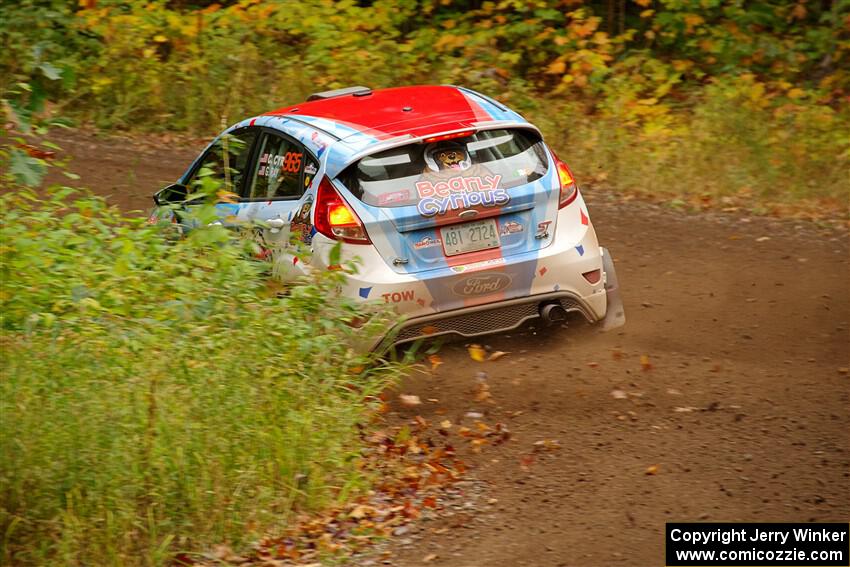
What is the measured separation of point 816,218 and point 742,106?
2706mm

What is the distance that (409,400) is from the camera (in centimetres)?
703

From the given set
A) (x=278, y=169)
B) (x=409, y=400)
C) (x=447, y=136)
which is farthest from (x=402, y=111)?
(x=409, y=400)

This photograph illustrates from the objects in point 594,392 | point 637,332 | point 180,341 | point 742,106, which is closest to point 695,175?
point 742,106

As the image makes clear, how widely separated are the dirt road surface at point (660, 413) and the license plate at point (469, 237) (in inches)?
32.4

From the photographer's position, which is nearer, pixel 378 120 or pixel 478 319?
pixel 478 319

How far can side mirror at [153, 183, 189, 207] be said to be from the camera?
8500 millimetres

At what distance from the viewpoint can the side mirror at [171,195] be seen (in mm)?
8500

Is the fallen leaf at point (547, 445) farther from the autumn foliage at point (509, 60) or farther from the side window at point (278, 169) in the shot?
the autumn foliage at point (509, 60)

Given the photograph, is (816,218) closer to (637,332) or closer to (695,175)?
(695,175)

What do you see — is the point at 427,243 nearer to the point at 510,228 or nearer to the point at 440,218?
the point at 440,218

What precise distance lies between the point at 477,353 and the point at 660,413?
147 cm

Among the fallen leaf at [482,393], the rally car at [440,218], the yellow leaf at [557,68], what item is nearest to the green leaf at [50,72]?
the rally car at [440,218]

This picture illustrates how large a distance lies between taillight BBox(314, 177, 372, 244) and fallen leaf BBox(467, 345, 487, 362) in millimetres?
1135

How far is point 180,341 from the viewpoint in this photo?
5.73 metres
